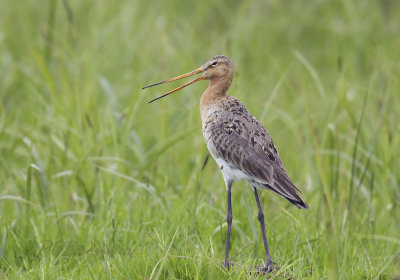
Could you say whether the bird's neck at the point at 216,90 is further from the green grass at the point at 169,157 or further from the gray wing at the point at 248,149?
the green grass at the point at 169,157

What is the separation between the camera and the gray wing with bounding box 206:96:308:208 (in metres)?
4.66

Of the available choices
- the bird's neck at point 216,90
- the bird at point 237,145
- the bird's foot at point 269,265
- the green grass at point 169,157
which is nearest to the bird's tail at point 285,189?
the bird at point 237,145

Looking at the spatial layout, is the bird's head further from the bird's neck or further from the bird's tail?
the bird's tail

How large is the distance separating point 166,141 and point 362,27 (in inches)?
196

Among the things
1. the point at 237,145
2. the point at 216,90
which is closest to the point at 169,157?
the point at 216,90

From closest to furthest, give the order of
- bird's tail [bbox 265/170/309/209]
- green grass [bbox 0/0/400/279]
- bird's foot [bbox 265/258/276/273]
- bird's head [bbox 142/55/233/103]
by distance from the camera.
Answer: bird's tail [bbox 265/170/309/209]
bird's foot [bbox 265/258/276/273]
green grass [bbox 0/0/400/279]
bird's head [bbox 142/55/233/103]

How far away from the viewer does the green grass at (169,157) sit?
16.2ft

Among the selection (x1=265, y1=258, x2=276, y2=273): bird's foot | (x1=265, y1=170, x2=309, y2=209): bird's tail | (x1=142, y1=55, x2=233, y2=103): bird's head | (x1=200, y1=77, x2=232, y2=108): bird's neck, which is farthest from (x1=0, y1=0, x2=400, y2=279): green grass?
(x1=142, y1=55, x2=233, y2=103): bird's head

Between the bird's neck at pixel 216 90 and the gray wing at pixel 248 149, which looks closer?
the gray wing at pixel 248 149

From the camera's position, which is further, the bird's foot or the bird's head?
the bird's head

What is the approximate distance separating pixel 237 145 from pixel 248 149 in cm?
8

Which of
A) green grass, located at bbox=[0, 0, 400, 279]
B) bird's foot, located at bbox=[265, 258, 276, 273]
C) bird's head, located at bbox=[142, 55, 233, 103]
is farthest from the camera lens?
bird's head, located at bbox=[142, 55, 233, 103]

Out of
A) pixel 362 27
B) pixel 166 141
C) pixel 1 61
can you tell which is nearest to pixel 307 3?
pixel 362 27

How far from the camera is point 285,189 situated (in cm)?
460
